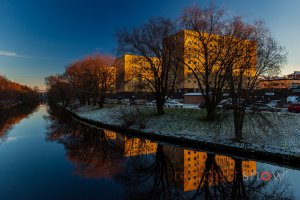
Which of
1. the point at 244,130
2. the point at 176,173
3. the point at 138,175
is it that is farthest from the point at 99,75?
the point at 176,173

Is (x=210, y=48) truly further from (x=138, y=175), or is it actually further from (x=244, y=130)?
(x=138, y=175)

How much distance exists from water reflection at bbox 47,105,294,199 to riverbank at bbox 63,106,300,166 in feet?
4.56

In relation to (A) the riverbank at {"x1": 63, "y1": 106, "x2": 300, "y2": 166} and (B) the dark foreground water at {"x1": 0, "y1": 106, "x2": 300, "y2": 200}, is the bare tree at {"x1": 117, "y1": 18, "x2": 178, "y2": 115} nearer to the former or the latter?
(A) the riverbank at {"x1": 63, "y1": 106, "x2": 300, "y2": 166}

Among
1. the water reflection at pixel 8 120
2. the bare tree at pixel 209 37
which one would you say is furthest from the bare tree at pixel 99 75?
the bare tree at pixel 209 37

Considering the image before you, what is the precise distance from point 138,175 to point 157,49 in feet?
60.0

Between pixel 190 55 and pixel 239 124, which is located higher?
pixel 190 55

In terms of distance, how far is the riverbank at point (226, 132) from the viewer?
1374 centimetres

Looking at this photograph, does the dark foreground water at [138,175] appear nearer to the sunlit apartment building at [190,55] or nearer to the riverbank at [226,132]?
the riverbank at [226,132]

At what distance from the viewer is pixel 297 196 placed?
351 inches

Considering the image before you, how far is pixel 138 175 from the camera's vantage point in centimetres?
1145

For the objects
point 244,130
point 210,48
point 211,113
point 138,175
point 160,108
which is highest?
point 210,48

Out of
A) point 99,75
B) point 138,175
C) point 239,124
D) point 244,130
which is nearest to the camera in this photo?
point 138,175

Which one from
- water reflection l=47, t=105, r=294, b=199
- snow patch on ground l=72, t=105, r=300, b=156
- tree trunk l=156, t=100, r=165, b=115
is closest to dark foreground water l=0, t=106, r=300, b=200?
water reflection l=47, t=105, r=294, b=199

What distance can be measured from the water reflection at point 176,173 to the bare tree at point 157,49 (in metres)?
11.5
